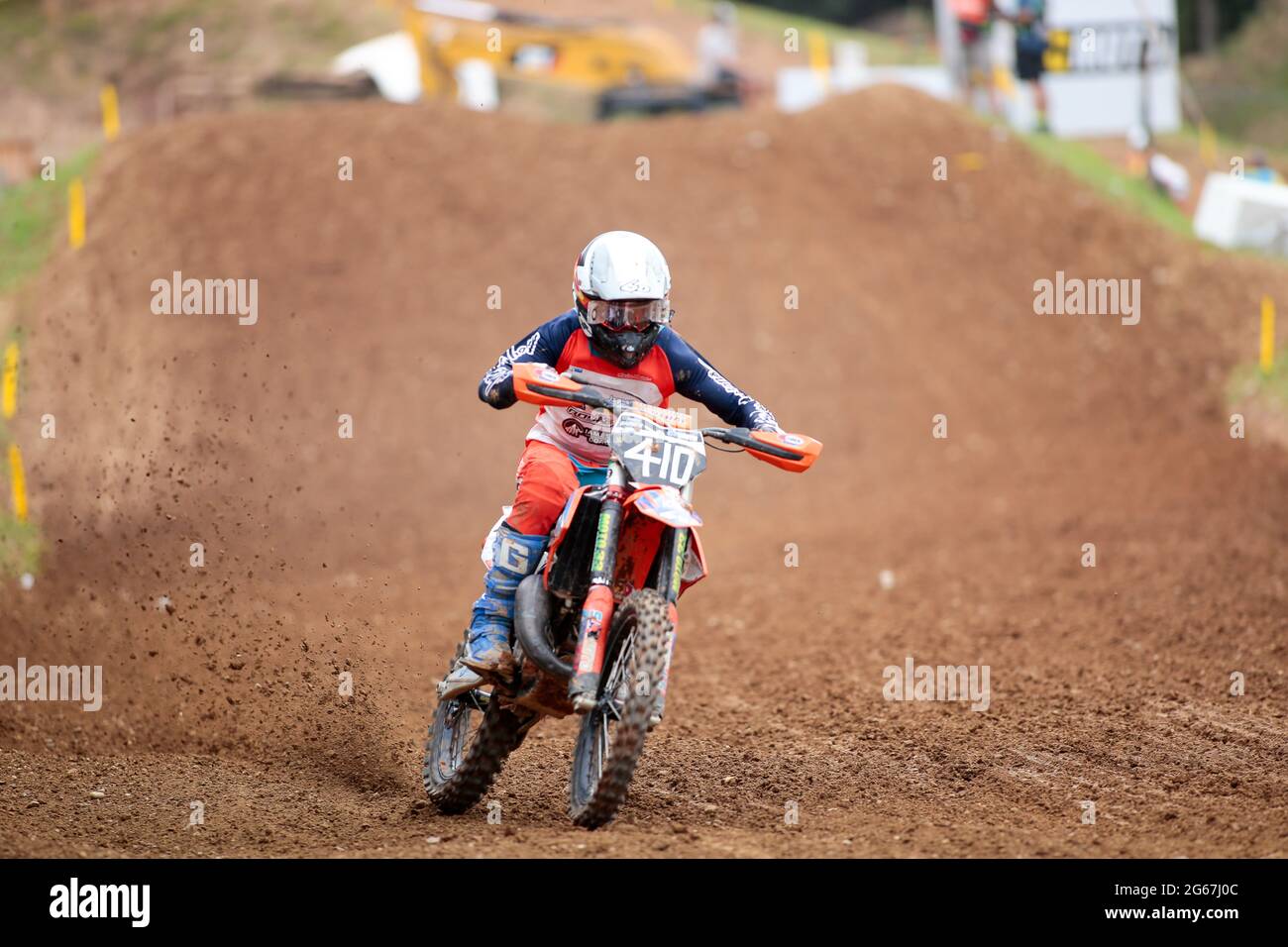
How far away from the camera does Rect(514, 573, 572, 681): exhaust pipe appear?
6762mm

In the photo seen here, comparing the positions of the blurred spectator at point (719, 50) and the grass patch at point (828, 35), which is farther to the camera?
the grass patch at point (828, 35)

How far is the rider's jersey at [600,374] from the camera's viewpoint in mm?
7309

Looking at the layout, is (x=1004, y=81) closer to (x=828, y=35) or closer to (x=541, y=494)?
(x=828, y=35)

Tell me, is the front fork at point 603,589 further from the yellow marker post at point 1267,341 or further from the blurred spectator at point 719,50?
the blurred spectator at point 719,50

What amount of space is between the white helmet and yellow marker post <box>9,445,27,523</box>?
9.42 metres

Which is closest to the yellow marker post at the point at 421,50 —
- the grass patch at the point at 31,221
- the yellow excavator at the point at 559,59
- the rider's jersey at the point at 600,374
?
the yellow excavator at the point at 559,59

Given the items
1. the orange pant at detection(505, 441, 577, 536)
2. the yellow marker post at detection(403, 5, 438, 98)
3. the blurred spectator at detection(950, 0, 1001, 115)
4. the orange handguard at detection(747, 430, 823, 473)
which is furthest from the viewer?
the blurred spectator at detection(950, 0, 1001, 115)

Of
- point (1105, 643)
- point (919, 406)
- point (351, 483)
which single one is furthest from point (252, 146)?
point (1105, 643)

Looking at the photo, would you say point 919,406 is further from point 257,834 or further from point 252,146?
point 257,834

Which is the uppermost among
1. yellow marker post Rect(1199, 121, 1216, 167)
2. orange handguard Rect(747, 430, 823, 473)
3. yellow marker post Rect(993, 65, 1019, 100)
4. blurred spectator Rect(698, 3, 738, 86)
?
blurred spectator Rect(698, 3, 738, 86)

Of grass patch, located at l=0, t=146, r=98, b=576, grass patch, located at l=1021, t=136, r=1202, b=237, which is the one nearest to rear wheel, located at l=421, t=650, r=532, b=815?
grass patch, located at l=0, t=146, r=98, b=576

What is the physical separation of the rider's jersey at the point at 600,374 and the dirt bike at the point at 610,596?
178 mm

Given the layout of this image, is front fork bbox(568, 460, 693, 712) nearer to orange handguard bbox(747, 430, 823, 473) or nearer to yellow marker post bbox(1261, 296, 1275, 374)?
orange handguard bbox(747, 430, 823, 473)
